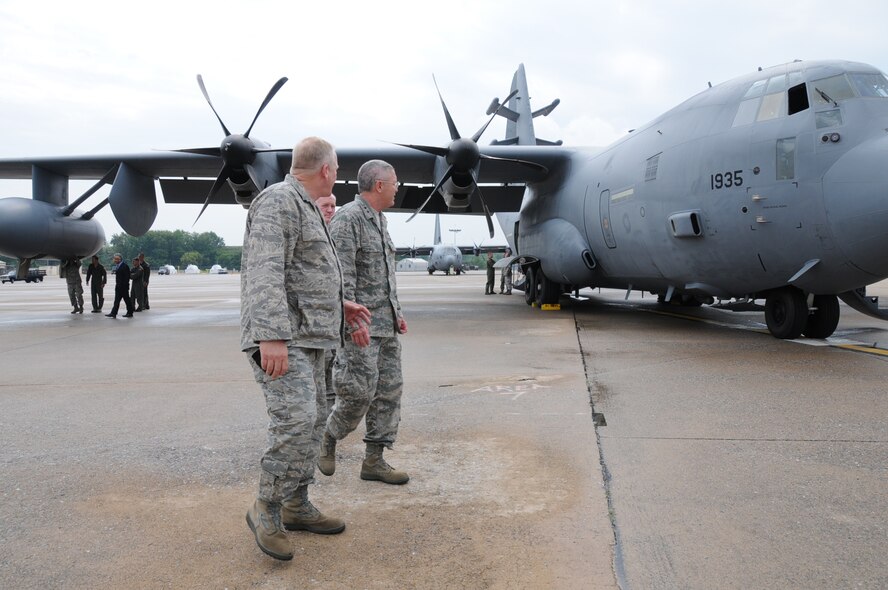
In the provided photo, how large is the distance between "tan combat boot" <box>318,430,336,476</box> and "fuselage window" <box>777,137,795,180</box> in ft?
22.3

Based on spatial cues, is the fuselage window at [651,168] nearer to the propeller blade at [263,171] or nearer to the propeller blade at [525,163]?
the propeller blade at [525,163]

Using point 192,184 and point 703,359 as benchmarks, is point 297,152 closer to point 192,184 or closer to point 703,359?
point 703,359

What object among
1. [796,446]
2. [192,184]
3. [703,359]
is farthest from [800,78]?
[192,184]

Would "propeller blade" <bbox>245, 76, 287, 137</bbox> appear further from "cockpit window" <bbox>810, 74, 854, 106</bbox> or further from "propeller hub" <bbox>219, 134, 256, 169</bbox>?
"cockpit window" <bbox>810, 74, 854, 106</bbox>

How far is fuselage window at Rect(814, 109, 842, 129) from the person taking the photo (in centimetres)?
764

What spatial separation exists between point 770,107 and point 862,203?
76.5 inches

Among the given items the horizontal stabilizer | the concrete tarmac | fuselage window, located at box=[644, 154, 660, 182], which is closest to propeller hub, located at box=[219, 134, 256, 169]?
the horizontal stabilizer

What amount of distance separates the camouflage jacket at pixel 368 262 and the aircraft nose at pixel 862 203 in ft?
19.8

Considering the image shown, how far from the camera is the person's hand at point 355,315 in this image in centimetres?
325

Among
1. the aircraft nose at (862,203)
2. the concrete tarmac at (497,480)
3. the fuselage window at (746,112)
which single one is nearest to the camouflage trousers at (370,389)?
the concrete tarmac at (497,480)

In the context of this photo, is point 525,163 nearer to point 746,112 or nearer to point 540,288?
point 540,288

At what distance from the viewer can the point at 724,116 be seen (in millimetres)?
9000

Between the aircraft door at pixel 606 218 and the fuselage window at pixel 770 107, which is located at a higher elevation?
the fuselage window at pixel 770 107

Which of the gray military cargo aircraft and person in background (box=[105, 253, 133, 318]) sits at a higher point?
the gray military cargo aircraft
